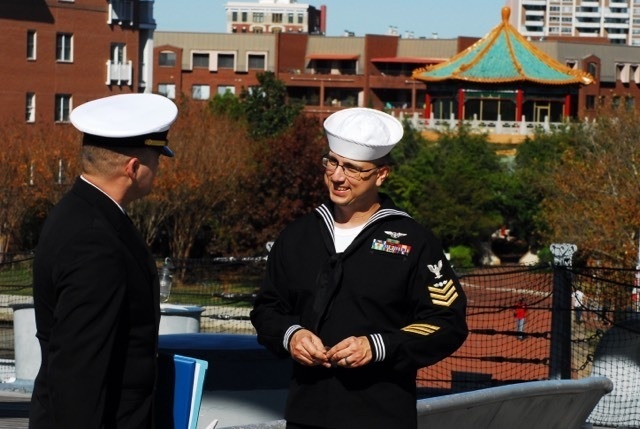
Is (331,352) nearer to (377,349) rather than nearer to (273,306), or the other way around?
(377,349)

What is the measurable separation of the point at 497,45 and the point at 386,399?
86.2 m

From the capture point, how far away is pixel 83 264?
15.0 ft

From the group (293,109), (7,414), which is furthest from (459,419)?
(293,109)

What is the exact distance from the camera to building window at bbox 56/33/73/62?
61.5 metres

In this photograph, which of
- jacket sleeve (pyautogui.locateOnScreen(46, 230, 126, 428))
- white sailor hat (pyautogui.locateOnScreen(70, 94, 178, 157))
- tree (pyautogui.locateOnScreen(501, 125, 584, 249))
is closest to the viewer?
jacket sleeve (pyautogui.locateOnScreen(46, 230, 126, 428))

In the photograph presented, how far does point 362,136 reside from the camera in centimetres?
548

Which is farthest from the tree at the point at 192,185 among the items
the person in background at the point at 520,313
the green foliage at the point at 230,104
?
the green foliage at the point at 230,104

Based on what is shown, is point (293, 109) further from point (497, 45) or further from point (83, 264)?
point (83, 264)

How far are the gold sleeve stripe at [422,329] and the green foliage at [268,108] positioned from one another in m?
76.7

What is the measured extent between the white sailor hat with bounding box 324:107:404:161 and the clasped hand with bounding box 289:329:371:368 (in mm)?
713

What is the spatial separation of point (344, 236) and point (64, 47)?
5794 cm

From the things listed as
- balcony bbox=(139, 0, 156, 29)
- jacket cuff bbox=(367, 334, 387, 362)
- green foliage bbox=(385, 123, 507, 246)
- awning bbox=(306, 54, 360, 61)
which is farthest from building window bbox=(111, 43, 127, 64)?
jacket cuff bbox=(367, 334, 387, 362)

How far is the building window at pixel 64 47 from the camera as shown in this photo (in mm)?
61500

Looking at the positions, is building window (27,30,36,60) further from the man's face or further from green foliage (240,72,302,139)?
the man's face
